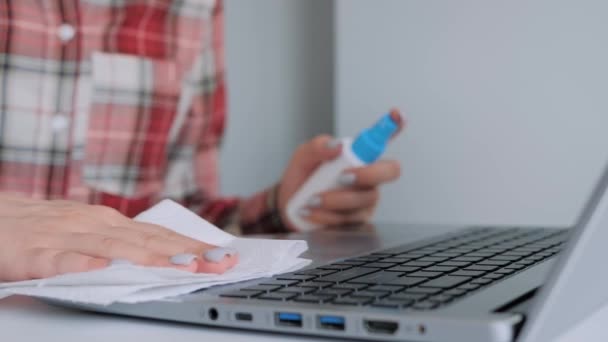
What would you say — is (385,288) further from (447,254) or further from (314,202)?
(314,202)

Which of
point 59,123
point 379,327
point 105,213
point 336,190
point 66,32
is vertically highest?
point 66,32

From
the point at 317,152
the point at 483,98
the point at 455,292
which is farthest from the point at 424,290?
the point at 483,98

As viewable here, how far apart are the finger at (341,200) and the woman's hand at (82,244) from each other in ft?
1.61

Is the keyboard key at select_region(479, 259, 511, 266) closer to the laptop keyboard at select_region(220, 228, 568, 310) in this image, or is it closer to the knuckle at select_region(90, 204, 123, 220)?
the laptop keyboard at select_region(220, 228, 568, 310)

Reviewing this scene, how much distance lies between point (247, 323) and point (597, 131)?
897 mm

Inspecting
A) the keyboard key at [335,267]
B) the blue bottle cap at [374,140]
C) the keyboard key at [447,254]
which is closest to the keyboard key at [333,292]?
the keyboard key at [335,267]

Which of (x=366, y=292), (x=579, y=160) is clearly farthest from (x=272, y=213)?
(x=366, y=292)

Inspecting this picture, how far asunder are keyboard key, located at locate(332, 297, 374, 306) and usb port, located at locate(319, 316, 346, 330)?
0.02 metres

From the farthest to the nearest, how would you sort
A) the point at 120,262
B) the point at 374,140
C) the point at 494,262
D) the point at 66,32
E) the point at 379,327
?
the point at 66,32
the point at 374,140
the point at 494,262
the point at 120,262
the point at 379,327

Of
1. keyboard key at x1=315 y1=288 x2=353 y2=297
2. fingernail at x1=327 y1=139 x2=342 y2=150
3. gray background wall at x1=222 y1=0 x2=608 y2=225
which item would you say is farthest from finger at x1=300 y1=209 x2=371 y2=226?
keyboard key at x1=315 y1=288 x2=353 y2=297

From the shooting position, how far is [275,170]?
172 cm

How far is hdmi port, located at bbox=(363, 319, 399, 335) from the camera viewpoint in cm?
46

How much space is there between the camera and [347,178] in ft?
3.76

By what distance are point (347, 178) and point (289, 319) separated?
66 centimetres
